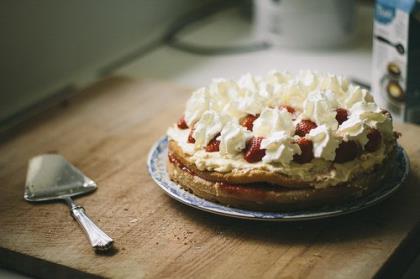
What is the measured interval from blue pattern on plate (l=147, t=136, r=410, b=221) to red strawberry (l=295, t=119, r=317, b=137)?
132mm

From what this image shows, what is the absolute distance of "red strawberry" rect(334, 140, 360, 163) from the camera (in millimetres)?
1172

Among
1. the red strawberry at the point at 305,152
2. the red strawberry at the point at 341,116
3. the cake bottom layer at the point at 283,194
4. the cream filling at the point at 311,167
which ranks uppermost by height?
the red strawberry at the point at 341,116

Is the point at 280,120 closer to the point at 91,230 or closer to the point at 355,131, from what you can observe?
the point at 355,131

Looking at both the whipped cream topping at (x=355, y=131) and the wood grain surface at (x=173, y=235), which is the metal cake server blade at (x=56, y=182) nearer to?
the wood grain surface at (x=173, y=235)

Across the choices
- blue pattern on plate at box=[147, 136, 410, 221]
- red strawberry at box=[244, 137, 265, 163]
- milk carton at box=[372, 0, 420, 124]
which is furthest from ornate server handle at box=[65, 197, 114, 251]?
milk carton at box=[372, 0, 420, 124]

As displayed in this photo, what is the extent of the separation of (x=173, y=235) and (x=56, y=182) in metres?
0.31

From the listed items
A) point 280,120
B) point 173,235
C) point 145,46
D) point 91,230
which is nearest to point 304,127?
point 280,120

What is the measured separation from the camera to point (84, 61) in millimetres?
2047

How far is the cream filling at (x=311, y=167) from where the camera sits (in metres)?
1.16

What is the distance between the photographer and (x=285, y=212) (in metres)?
1.18

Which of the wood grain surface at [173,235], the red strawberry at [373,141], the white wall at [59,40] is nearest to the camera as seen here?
the wood grain surface at [173,235]

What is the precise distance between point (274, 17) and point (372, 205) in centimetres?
99

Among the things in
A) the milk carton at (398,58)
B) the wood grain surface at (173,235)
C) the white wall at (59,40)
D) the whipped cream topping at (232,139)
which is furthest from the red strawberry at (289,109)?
the white wall at (59,40)

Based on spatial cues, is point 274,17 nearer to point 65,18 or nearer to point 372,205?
point 65,18
